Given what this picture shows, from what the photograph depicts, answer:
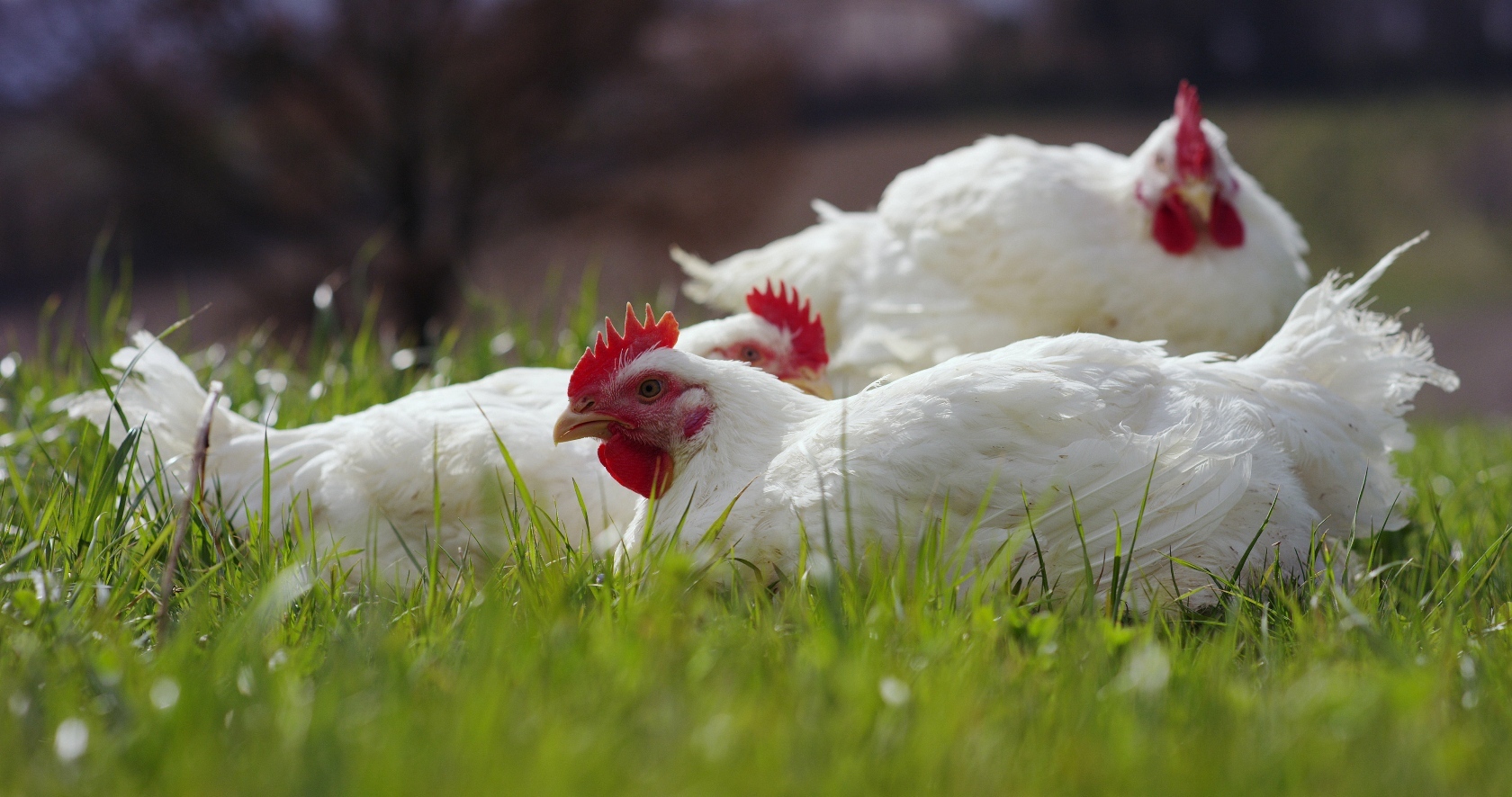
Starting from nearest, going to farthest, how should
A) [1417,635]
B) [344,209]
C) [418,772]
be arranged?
[418,772], [1417,635], [344,209]

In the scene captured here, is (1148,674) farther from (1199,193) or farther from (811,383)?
(1199,193)

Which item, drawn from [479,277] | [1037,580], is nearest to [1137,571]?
[1037,580]

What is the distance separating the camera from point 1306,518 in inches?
103

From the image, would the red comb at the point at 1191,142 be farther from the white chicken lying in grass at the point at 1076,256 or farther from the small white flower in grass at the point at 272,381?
the small white flower in grass at the point at 272,381

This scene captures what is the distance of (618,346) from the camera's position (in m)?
2.91

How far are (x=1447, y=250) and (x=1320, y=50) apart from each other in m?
3.52

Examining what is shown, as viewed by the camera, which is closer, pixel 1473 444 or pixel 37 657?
pixel 37 657

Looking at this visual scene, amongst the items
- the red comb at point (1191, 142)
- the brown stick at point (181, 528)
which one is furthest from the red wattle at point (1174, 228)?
the brown stick at point (181, 528)

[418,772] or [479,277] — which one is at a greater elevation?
[418,772]

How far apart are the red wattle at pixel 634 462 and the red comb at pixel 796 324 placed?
1.03 metres

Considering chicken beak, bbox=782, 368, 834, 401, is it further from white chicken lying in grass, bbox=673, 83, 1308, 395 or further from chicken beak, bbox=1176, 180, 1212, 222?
chicken beak, bbox=1176, 180, 1212, 222

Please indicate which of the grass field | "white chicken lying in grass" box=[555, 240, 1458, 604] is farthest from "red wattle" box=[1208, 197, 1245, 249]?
the grass field

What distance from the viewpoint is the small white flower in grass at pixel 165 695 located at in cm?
153

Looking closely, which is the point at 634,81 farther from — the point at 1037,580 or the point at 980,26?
the point at 1037,580
